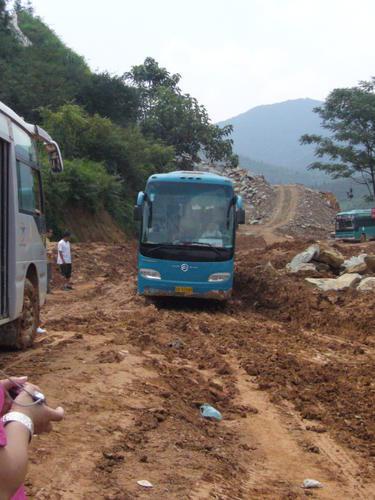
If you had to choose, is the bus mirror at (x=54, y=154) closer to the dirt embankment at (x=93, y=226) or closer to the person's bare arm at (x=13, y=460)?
the person's bare arm at (x=13, y=460)

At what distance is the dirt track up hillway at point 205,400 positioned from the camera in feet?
14.6

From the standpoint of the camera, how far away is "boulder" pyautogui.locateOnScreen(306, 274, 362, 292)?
49.5ft

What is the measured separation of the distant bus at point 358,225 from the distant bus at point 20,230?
35.8 metres

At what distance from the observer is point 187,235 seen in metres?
13.3

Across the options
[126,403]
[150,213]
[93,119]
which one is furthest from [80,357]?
[93,119]

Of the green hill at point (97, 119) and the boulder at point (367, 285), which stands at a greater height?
the green hill at point (97, 119)

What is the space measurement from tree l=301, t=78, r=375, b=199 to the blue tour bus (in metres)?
35.3

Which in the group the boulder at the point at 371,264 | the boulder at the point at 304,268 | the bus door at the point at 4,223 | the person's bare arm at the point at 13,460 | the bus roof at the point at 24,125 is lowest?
the boulder at the point at 304,268

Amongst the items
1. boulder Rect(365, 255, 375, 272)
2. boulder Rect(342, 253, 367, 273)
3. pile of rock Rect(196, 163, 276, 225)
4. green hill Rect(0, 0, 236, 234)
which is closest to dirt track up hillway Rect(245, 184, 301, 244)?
pile of rock Rect(196, 163, 276, 225)

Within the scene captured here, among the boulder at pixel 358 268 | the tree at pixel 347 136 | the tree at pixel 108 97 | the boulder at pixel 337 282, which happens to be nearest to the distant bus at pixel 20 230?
the boulder at pixel 337 282

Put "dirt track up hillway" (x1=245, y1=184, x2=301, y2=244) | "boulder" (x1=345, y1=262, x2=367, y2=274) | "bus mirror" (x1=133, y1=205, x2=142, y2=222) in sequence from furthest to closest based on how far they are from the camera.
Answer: "dirt track up hillway" (x1=245, y1=184, x2=301, y2=244)
"boulder" (x1=345, y1=262, x2=367, y2=274)
"bus mirror" (x1=133, y1=205, x2=142, y2=222)

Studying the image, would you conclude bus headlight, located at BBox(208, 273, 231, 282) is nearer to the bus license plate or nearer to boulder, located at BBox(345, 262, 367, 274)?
the bus license plate

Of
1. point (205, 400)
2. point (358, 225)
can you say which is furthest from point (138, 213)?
point (358, 225)

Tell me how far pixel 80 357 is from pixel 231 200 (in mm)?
6545
